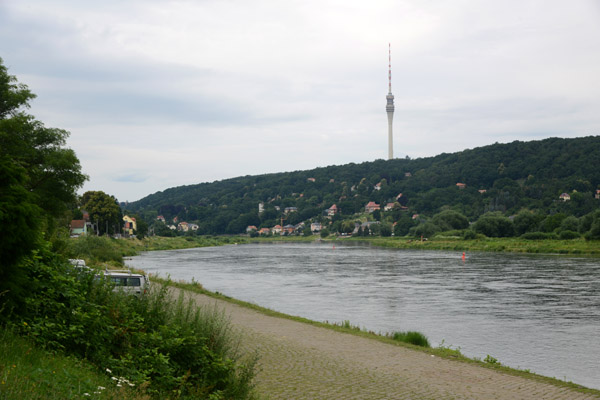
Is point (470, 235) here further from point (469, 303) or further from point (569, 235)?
point (469, 303)

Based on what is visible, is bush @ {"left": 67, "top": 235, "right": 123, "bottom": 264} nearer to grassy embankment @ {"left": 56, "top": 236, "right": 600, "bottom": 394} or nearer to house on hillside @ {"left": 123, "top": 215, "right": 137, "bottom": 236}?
grassy embankment @ {"left": 56, "top": 236, "right": 600, "bottom": 394}

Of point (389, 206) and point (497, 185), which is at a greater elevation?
point (497, 185)

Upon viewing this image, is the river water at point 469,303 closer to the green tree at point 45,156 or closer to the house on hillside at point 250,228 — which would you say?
the green tree at point 45,156

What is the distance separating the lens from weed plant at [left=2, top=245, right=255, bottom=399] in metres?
6.96

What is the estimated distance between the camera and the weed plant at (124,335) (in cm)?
696

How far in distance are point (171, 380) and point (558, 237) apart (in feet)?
264

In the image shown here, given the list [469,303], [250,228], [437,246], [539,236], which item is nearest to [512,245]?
[539,236]

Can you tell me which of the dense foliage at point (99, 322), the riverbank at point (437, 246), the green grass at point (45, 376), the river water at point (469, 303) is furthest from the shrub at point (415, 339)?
the riverbank at point (437, 246)

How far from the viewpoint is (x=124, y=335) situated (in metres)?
7.82

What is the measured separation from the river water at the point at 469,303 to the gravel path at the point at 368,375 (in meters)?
2.79

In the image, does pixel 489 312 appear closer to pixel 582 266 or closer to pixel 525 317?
pixel 525 317

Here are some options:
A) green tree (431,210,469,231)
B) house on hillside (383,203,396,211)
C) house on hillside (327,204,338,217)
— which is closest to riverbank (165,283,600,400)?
green tree (431,210,469,231)

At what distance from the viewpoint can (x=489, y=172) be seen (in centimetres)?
16588

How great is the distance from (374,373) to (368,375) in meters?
0.24
